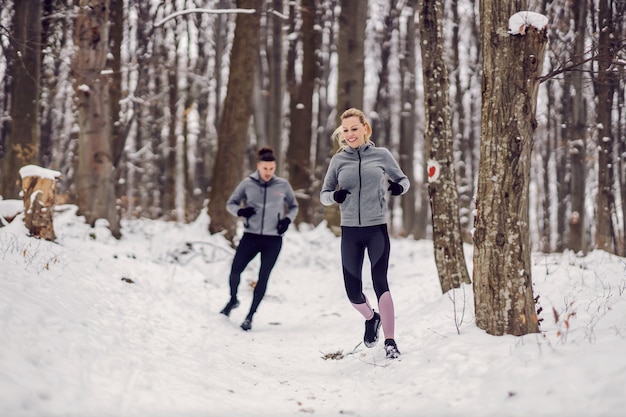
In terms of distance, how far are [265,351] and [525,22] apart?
13.4 feet

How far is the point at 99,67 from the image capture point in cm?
884

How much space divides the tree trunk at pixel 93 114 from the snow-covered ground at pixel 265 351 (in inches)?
47.6

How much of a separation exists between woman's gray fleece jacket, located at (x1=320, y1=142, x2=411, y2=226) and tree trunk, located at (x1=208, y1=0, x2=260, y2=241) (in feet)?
18.4

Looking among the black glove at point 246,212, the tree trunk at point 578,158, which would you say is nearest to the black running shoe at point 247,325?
the black glove at point 246,212

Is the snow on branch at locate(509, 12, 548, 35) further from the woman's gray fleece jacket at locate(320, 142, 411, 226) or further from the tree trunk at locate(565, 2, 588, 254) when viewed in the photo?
the tree trunk at locate(565, 2, 588, 254)

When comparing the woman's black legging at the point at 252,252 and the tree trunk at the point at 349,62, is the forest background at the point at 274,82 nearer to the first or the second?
the tree trunk at the point at 349,62

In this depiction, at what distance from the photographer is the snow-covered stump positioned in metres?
6.63

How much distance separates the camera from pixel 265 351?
5.37 m

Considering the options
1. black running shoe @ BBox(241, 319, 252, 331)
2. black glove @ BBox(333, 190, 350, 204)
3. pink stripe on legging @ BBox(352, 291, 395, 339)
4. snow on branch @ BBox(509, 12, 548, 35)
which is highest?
snow on branch @ BBox(509, 12, 548, 35)

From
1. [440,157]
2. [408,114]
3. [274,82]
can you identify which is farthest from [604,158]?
[274,82]

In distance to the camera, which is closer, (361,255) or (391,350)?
(391,350)

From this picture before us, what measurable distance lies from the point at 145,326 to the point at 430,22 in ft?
16.4

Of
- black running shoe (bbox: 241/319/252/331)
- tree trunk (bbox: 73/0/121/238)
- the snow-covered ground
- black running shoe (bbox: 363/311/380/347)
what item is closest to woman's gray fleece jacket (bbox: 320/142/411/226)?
black running shoe (bbox: 363/311/380/347)

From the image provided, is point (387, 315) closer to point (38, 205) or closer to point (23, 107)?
point (38, 205)
